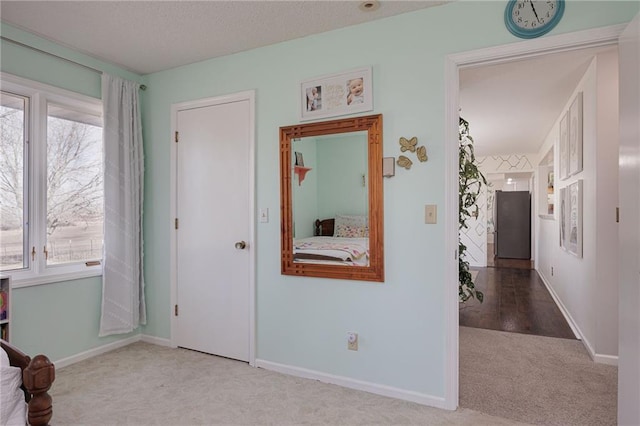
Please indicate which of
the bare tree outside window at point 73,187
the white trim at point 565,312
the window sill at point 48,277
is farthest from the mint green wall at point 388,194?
the white trim at point 565,312

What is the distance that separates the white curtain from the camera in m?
3.11

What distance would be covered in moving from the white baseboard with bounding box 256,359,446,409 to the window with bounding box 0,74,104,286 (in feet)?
5.60

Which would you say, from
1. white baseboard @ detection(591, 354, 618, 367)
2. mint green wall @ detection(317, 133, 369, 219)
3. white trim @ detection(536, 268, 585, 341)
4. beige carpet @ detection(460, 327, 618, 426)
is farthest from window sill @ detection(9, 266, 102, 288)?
white trim @ detection(536, 268, 585, 341)

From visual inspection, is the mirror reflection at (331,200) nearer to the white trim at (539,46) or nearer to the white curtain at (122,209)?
the white trim at (539,46)

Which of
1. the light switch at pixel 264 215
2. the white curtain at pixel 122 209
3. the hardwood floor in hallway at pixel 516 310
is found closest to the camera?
the light switch at pixel 264 215

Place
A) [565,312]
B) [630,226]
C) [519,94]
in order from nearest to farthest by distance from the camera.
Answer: [630,226]
[519,94]
[565,312]

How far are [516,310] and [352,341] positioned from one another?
2.92 metres

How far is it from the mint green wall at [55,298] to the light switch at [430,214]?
2.68 metres

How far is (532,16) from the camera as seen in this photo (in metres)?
2.06

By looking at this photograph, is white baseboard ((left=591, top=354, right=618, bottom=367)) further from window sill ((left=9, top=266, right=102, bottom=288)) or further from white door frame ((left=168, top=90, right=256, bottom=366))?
window sill ((left=9, top=266, right=102, bottom=288))

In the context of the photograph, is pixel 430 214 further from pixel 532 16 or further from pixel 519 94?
pixel 519 94

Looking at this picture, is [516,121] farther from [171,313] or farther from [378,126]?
[171,313]

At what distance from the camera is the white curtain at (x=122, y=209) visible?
3107 millimetres

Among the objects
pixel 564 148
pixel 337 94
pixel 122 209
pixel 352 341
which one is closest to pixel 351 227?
pixel 352 341
